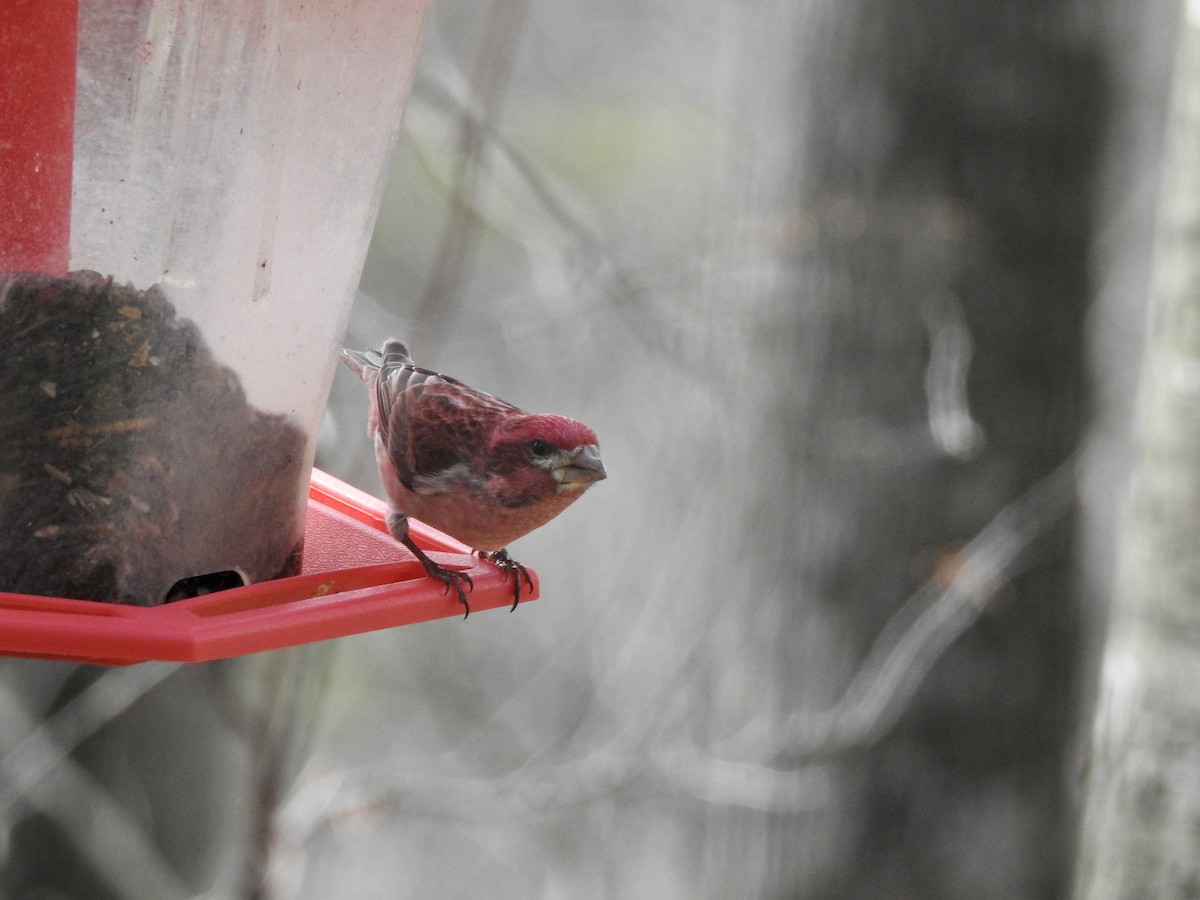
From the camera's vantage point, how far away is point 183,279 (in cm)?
213

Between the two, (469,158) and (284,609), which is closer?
(284,609)

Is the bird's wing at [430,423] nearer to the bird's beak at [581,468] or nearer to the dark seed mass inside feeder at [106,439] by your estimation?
the bird's beak at [581,468]

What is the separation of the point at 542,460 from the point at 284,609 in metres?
0.96

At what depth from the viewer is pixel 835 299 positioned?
4469 mm

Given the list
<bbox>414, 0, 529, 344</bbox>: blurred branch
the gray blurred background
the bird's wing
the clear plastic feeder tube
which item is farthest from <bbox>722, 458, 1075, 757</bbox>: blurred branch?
the clear plastic feeder tube

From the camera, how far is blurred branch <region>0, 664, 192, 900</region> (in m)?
4.59

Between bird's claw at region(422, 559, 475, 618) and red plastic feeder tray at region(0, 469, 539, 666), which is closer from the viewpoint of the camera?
red plastic feeder tray at region(0, 469, 539, 666)

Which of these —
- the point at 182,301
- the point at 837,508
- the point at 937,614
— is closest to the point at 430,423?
the point at 182,301

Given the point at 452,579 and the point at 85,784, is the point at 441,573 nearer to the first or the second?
the point at 452,579

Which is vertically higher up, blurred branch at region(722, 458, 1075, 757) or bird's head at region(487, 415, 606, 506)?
bird's head at region(487, 415, 606, 506)

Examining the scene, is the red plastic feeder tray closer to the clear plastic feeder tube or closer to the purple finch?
the purple finch

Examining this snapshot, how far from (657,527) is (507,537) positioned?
4.03 m

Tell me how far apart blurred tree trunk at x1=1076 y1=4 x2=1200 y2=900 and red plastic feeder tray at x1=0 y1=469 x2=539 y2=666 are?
217cm

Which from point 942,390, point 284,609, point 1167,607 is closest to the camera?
point 284,609
